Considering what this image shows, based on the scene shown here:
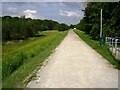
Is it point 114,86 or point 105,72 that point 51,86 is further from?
point 105,72

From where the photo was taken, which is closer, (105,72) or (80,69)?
Answer: (105,72)

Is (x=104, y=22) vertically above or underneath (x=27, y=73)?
above

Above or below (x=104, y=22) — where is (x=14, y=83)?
below

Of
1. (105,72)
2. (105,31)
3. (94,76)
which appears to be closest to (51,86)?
(94,76)

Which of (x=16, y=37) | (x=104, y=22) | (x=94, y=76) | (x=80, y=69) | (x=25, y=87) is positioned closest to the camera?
(x=25, y=87)

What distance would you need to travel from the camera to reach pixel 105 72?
12.4 metres

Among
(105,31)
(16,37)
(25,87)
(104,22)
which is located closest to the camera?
(25,87)

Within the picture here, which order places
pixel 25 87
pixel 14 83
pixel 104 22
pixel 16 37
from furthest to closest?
pixel 16 37 < pixel 104 22 < pixel 14 83 < pixel 25 87

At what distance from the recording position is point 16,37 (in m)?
80.7

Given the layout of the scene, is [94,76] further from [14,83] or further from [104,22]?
[104,22]

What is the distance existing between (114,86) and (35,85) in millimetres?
2635

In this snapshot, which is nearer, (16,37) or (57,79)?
(57,79)

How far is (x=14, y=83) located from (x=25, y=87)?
860mm

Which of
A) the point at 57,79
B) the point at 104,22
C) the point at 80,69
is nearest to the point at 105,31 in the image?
the point at 104,22
